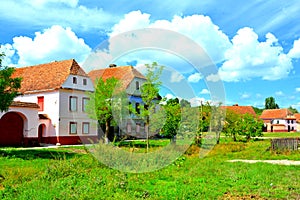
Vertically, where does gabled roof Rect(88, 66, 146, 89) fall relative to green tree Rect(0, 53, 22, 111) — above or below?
above

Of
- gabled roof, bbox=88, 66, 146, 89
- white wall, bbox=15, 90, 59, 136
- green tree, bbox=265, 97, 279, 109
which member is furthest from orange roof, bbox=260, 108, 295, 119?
white wall, bbox=15, 90, 59, 136

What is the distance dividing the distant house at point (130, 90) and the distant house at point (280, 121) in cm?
5535

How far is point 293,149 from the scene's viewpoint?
20.2 m

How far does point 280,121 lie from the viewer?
8275cm

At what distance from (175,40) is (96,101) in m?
12.5

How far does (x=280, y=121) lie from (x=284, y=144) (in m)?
67.1

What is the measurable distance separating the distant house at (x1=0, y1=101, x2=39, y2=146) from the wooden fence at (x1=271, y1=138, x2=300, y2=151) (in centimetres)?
1737

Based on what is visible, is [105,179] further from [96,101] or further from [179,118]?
[96,101]

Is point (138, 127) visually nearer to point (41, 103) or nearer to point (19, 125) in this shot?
point (41, 103)

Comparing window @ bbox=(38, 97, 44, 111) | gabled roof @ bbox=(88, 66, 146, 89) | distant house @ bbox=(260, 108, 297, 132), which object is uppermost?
gabled roof @ bbox=(88, 66, 146, 89)

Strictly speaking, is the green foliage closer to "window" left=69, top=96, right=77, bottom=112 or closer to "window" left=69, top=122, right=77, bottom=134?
"window" left=69, top=122, right=77, bottom=134

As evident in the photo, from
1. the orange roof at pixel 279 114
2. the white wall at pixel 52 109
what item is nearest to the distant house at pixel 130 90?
the white wall at pixel 52 109

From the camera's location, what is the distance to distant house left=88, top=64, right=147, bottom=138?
26.2 m

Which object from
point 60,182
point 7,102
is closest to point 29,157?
point 7,102
